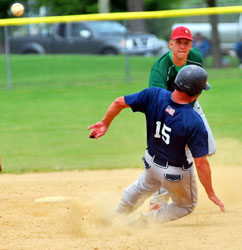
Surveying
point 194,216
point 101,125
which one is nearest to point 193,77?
point 101,125

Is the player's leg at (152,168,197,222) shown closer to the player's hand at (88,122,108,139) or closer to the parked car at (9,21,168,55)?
the player's hand at (88,122,108,139)

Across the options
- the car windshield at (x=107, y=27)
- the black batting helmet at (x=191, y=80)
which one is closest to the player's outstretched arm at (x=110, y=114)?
the black batting helmet at (x=191, y=80)

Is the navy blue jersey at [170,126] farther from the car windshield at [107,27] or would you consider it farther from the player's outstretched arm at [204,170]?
the car windshield at [107,27]

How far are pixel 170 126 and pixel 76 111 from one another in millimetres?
8632

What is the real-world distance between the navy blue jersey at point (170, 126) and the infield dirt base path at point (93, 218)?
745 mm

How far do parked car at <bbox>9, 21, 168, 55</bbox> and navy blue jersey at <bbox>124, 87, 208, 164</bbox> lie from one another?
11.4 meters

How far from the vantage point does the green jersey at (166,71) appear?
19.0 feet

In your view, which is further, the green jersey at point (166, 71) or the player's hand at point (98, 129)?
the green jersey at point (166, 71)

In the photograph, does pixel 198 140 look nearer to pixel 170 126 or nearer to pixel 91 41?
pixel 170 126

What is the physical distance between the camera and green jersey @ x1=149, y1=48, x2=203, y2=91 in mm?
5777

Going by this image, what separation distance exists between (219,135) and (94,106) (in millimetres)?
4150

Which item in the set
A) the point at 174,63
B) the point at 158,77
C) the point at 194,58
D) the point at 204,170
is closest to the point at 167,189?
the point at 204,170

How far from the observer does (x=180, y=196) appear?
5000 mm

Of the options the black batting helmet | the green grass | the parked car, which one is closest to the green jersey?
the black batting helmet
